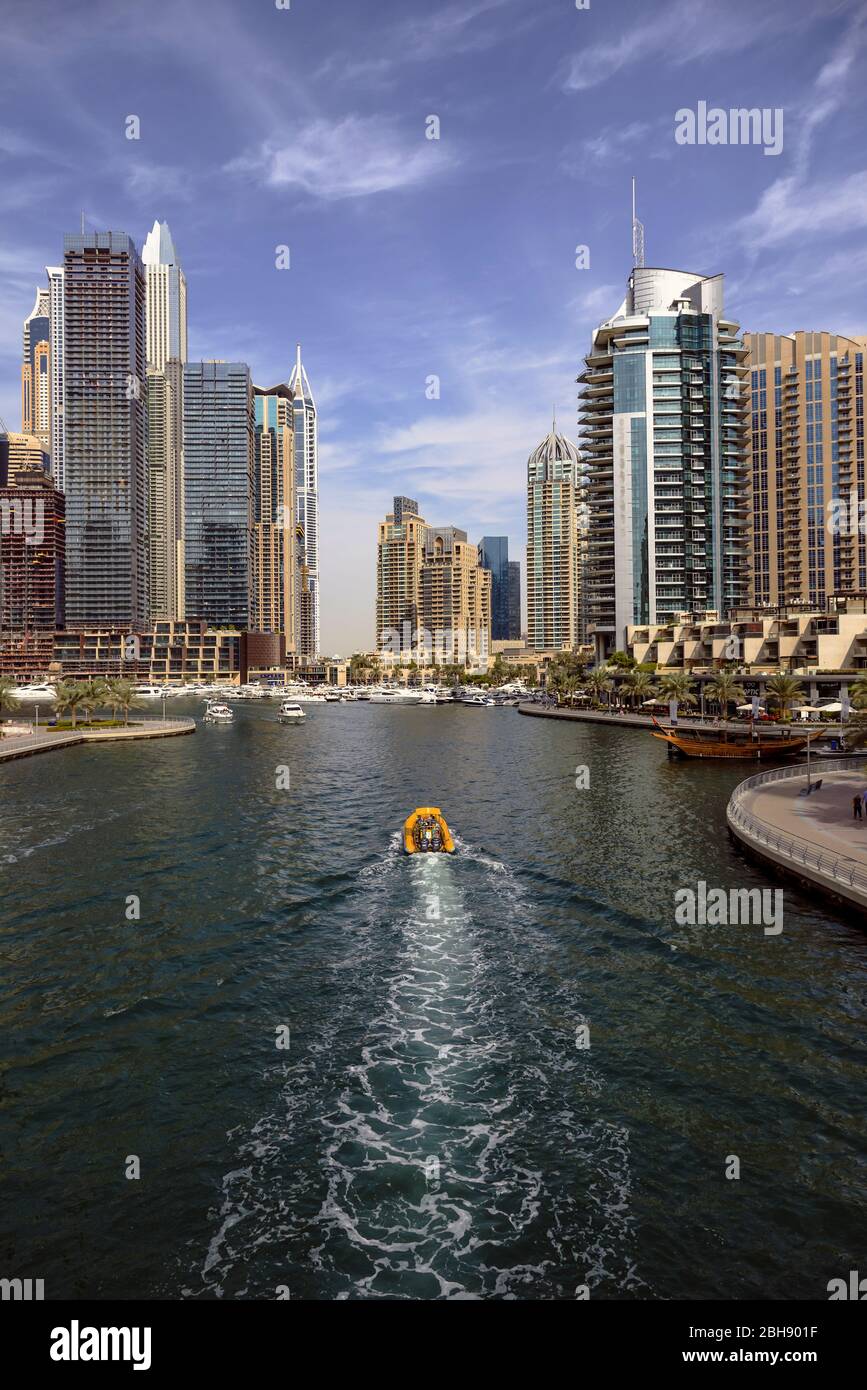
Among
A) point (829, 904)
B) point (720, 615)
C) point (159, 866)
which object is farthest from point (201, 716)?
point (829, 904)

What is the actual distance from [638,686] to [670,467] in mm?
55407

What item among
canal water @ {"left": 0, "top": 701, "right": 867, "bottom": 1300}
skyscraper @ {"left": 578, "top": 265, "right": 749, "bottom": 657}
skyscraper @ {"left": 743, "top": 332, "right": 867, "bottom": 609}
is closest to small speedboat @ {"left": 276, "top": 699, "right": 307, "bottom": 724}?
skyscraper @ {"left": 578, "top": 265, "right": 749, "bottom": 657}

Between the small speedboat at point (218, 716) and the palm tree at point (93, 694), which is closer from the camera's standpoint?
the palm tree at point (93, 694)

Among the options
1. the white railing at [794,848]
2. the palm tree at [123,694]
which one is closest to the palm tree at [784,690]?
the white railing at [794,848]

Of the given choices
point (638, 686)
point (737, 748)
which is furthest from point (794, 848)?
point (638, 686)

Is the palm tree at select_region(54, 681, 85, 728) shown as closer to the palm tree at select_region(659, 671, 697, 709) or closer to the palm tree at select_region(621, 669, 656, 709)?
the palm tree at select_region(659, 671, 697, 709)

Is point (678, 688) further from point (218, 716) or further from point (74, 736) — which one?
point (218, 716)

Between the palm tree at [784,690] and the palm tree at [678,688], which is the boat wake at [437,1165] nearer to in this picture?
the palm tree at [784,690]

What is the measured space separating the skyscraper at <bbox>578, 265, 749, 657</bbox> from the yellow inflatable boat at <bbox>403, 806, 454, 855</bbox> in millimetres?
127579

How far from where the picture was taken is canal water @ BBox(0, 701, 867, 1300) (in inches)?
568

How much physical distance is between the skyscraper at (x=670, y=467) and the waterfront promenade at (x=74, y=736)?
306ft

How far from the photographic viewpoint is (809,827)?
41781mm

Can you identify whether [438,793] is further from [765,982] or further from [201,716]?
[201,716]

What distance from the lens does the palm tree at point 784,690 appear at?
103 meters
